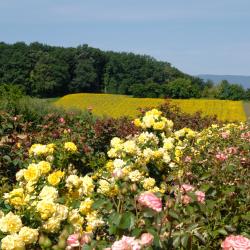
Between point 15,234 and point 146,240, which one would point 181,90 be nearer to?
point 15,234

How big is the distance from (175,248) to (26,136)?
4.10 meters

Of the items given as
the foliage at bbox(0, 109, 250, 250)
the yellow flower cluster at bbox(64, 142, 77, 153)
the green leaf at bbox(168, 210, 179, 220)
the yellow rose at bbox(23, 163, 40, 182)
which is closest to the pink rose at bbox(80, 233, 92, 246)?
the foliage at bbox(0, 109, 250, 250)

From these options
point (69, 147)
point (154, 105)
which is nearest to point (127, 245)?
point (69, 147)

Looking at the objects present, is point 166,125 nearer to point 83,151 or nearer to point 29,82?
point 83,151

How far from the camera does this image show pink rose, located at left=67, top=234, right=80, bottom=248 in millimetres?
1680

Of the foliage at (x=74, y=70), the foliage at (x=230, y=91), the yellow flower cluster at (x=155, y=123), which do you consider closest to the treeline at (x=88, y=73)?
the foliage at (x=74, y=70)

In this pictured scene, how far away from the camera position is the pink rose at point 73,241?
1.68 m

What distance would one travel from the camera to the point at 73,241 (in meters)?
1.69

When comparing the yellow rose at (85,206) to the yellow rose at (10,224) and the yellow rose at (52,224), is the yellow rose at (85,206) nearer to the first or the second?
the yellow rose at (52,224)

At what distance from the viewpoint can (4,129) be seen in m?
7.14

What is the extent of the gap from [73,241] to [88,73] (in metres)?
77.1

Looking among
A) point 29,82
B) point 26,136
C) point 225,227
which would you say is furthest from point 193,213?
point 29,82

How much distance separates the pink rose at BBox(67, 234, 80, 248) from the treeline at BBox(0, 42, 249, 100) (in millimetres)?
60287

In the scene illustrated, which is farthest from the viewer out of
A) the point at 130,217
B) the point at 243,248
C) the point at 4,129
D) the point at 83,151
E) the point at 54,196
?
the point at 4,129
